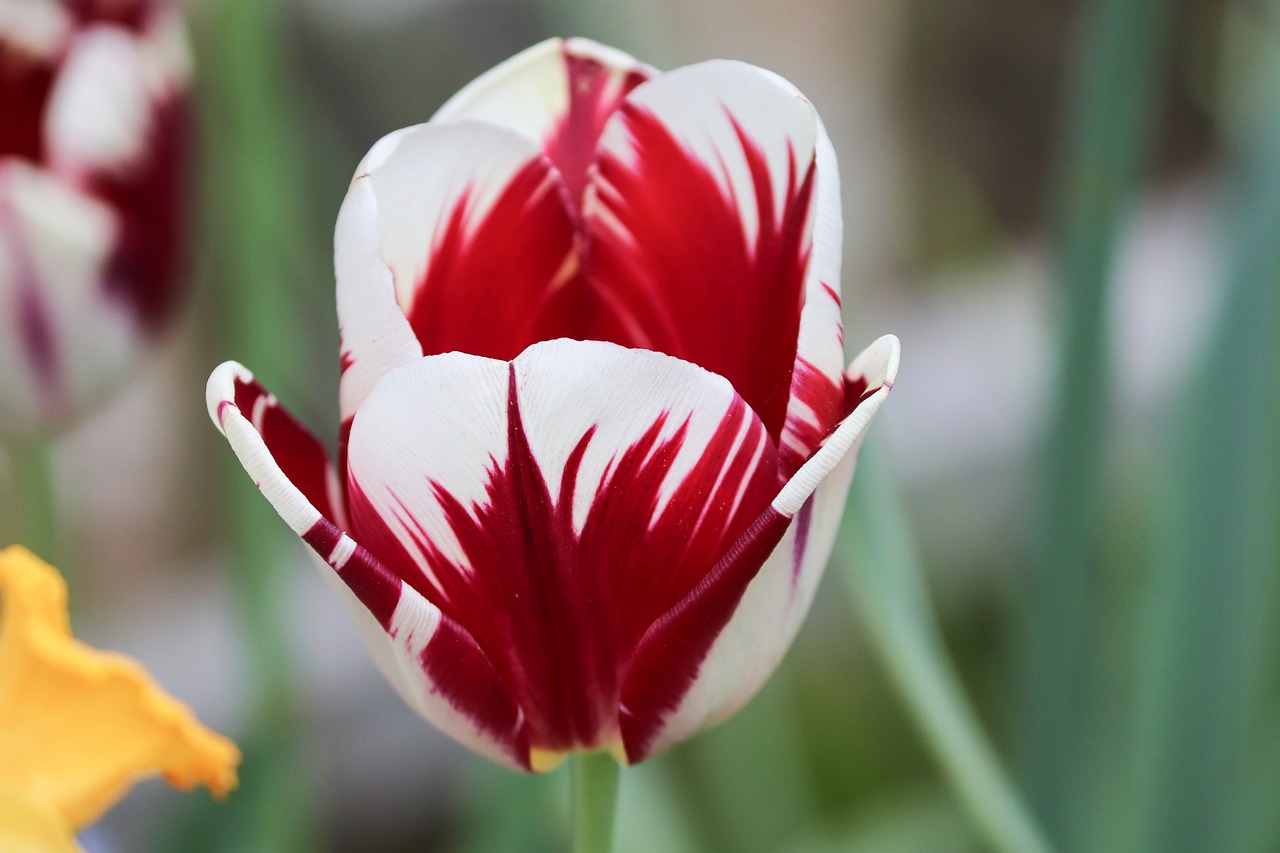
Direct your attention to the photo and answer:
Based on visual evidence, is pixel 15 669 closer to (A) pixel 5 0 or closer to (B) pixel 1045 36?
(A) pixel 5 0

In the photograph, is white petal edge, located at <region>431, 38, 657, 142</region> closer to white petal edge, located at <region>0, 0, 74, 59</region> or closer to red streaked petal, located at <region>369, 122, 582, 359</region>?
red streaked petal, located at <region>369, 122, 582, 359</region>

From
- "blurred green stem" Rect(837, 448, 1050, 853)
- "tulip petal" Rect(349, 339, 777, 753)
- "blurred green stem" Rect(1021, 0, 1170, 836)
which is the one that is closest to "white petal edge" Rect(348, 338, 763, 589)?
"tulip petal" Rect(349, 339, 777, 753)

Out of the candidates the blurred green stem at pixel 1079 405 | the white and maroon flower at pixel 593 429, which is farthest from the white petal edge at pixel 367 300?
the blurred green stem at pixel 1079 405

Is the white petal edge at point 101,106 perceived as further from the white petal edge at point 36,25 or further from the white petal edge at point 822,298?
the white petal edge at point 822,298

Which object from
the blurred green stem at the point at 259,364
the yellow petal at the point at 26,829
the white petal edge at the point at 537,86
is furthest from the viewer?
the blurred green stem at the point at 259,364

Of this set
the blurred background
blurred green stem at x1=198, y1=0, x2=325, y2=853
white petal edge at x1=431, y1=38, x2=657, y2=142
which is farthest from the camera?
blurred green stem at x1=198, y1=0, x2=325, y2=853

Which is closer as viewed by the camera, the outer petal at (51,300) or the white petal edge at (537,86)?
the white petal edge at (537,86)

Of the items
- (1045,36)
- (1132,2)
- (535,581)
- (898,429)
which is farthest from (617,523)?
(1045,36)
